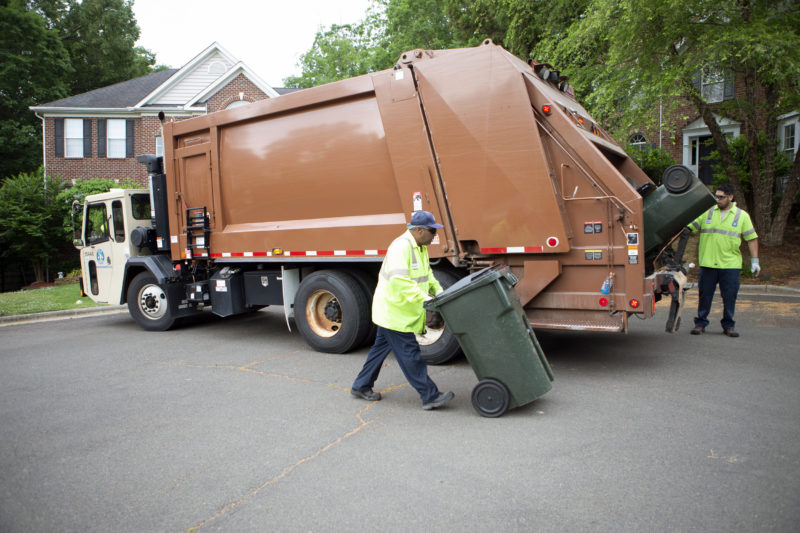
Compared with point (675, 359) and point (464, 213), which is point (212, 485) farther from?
point (675, 359)

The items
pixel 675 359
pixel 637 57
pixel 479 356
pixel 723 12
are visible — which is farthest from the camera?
pixel 637 57

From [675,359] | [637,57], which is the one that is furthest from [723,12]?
[675,359]

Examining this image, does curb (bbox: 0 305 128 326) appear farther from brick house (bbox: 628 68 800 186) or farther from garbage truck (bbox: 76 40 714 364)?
brick house (bbox: 628 68 800 186)

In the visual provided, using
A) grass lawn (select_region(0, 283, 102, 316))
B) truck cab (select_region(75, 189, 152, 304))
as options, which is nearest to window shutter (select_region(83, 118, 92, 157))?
grass lawn (select_region(0, 283, 102, 316))

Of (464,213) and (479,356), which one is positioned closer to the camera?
(479,356)

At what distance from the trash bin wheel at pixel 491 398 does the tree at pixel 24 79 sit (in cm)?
3193

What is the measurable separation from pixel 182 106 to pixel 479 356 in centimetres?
2181

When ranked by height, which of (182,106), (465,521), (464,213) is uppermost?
(182,106)

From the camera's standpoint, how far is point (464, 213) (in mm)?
5414

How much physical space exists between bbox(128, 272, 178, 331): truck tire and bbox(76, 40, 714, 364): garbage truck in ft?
0.58

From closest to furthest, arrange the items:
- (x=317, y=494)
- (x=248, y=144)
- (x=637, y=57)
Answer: (x=317, y=494) → (x=248, y=144) → (x=637, y=57)

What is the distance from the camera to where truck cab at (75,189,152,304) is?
8.49 m

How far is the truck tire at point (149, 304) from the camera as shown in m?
8.21

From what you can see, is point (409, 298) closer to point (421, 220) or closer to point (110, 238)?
point (421, 220)
